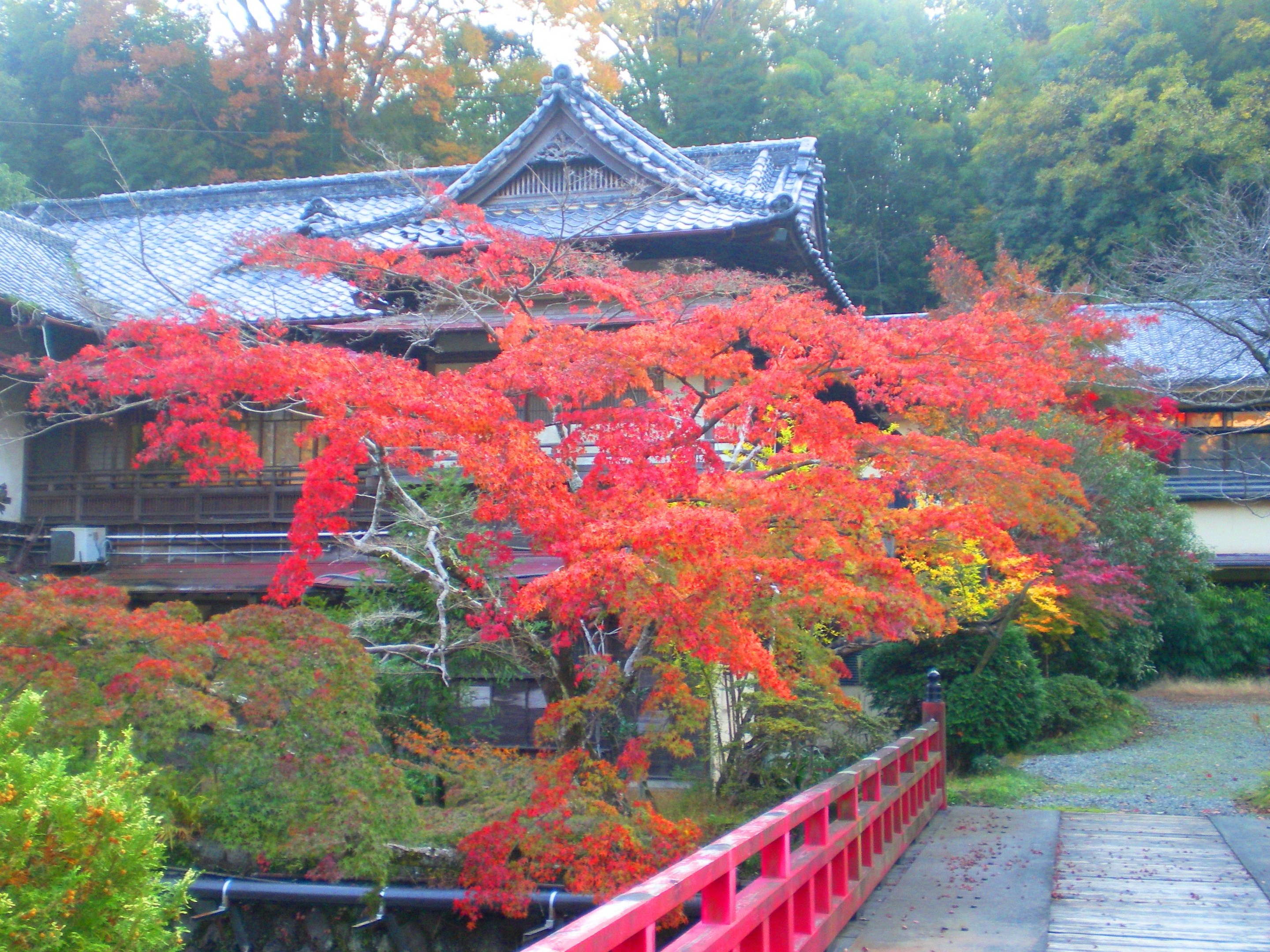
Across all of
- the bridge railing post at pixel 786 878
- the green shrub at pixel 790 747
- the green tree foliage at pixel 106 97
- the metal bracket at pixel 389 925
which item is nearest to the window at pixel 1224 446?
the green shrub at pixel 790 747

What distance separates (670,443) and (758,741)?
3.66 meters

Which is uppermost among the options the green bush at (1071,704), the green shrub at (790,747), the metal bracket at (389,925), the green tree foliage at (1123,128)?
the green tree foliage at (1123,128)

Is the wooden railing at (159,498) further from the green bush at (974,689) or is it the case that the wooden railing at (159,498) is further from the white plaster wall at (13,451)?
the green bush at (974,689)

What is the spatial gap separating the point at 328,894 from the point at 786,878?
17.5 feet

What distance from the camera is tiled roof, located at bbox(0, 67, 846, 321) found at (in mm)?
13438

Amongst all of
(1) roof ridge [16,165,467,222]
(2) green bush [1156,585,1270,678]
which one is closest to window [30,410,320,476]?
(1) roof ridge [16,165,467,222]

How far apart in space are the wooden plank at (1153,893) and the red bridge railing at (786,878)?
123 cm

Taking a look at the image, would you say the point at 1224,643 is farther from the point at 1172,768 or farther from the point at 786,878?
the point at 786,878

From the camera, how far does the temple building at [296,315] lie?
13453 mm

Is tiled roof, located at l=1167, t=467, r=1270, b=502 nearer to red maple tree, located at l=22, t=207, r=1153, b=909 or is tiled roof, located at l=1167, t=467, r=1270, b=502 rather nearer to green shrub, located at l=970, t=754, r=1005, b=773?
green shrub, located at l=970, t=754, r=1005, b=773

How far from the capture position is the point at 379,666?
10.5m

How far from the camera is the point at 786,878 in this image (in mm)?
5379

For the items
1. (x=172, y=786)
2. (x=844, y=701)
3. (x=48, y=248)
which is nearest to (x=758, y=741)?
(x=844, y=701)

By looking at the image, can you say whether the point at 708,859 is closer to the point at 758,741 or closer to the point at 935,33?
the point at 758,741
